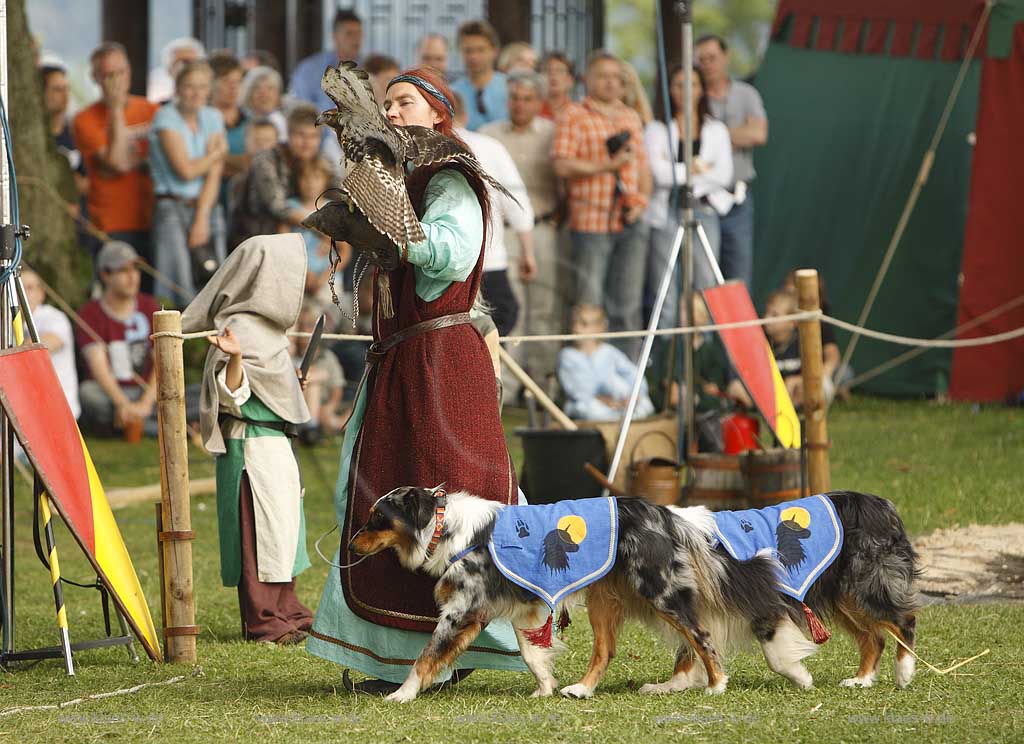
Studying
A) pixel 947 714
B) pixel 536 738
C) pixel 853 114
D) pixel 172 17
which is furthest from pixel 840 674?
pixel 172 17

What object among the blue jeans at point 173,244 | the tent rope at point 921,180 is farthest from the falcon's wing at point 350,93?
the tent rope at point 921,180

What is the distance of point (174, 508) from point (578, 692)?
5.46 feet

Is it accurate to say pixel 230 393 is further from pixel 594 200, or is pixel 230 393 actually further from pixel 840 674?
pixel 594 200

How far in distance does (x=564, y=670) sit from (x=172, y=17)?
2560 centimetres

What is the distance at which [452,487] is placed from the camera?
4551mm

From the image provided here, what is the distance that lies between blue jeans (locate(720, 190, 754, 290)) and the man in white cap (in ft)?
13.5

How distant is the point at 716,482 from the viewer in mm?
7902

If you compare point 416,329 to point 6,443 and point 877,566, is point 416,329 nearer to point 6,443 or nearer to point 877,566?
point 877,566

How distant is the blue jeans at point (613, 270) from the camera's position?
11.2 m

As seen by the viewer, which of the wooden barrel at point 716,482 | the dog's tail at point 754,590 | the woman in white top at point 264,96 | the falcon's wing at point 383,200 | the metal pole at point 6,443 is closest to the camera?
the falcon's wing at point 383,200

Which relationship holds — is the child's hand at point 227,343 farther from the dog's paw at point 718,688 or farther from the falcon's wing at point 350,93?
the dog's paw at point 718,688

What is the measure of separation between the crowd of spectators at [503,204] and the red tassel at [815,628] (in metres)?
6.01

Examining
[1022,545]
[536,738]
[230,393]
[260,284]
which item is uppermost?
[260,284]

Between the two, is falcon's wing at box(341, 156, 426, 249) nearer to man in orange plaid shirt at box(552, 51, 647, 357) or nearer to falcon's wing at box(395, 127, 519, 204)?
falcon's wing at box(395, 127, 519, 204)
